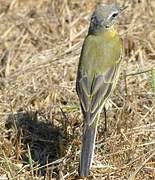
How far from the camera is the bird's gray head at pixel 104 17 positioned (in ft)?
18.3

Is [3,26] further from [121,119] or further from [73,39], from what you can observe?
[121,119]

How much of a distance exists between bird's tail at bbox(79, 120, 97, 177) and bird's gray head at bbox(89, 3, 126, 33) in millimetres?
1057

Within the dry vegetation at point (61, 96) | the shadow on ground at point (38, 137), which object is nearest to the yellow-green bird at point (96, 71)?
the dry vegetation at point (61, 96)

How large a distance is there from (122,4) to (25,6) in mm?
1220

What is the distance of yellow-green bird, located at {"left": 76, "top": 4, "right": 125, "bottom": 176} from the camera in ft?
16.2

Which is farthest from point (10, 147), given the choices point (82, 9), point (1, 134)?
point (82, 9)

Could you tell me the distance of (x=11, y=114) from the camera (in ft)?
19.7

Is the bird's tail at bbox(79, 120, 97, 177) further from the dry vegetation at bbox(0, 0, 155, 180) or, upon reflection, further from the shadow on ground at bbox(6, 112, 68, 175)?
the shadow on ground at bbox(6, 112, 68, 175)

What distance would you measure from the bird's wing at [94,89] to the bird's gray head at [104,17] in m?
0.29

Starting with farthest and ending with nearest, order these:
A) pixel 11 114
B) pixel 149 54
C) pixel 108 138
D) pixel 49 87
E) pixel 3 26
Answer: pixel 3 26, pixel 149 54, pixel 49 87, pixel 11 114, pixel 108 138

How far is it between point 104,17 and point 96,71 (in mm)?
536

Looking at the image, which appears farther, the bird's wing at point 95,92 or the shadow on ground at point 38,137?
the shadow on ground at point 38,137

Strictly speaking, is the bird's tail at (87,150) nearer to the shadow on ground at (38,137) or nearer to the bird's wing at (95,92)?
the bird's wing at (95,92)

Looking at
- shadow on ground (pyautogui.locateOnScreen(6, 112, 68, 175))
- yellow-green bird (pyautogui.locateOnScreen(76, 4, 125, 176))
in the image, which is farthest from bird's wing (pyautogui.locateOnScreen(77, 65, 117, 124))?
shadow on ground (pyautogui.locateOnScreen(6, 112, 68, 175))
